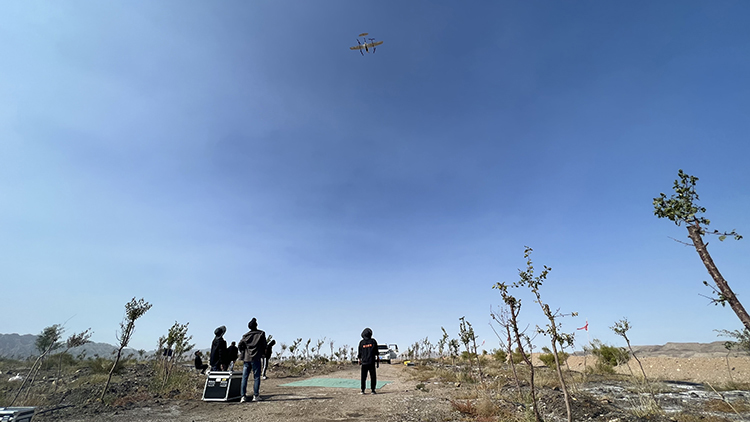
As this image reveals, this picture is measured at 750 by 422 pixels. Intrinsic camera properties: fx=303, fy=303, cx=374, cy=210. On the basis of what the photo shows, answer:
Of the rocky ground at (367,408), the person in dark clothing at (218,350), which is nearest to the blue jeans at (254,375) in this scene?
the rocky ground at (367,408)

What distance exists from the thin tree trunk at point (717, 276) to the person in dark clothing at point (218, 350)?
11.2m

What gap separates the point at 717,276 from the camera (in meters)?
4.56

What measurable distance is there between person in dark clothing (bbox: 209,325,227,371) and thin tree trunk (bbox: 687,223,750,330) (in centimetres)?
1121

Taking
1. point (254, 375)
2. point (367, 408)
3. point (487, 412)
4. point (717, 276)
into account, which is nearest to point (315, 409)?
point (367, 408)

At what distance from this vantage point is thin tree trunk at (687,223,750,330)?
429 cm

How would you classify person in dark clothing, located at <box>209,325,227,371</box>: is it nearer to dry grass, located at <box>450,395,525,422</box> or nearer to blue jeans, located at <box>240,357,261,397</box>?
blue jeans, located at <box>240,357,261,397</box>

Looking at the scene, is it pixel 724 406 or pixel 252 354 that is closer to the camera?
pixel 724 406

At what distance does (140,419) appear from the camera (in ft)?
22.2

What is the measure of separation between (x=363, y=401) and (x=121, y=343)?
28.2ft

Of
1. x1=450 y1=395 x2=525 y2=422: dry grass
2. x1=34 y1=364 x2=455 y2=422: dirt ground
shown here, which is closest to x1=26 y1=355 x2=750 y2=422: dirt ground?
x1=34 y1=364 x2=455 y2=422: dirt ground

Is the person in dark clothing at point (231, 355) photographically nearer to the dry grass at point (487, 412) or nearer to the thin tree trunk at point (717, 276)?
the dry grass at point (487, 412)

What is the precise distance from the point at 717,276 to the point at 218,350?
11496 millimetres

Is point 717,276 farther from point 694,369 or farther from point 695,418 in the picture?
point 694,369

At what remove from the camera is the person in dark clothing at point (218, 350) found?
9.17m
